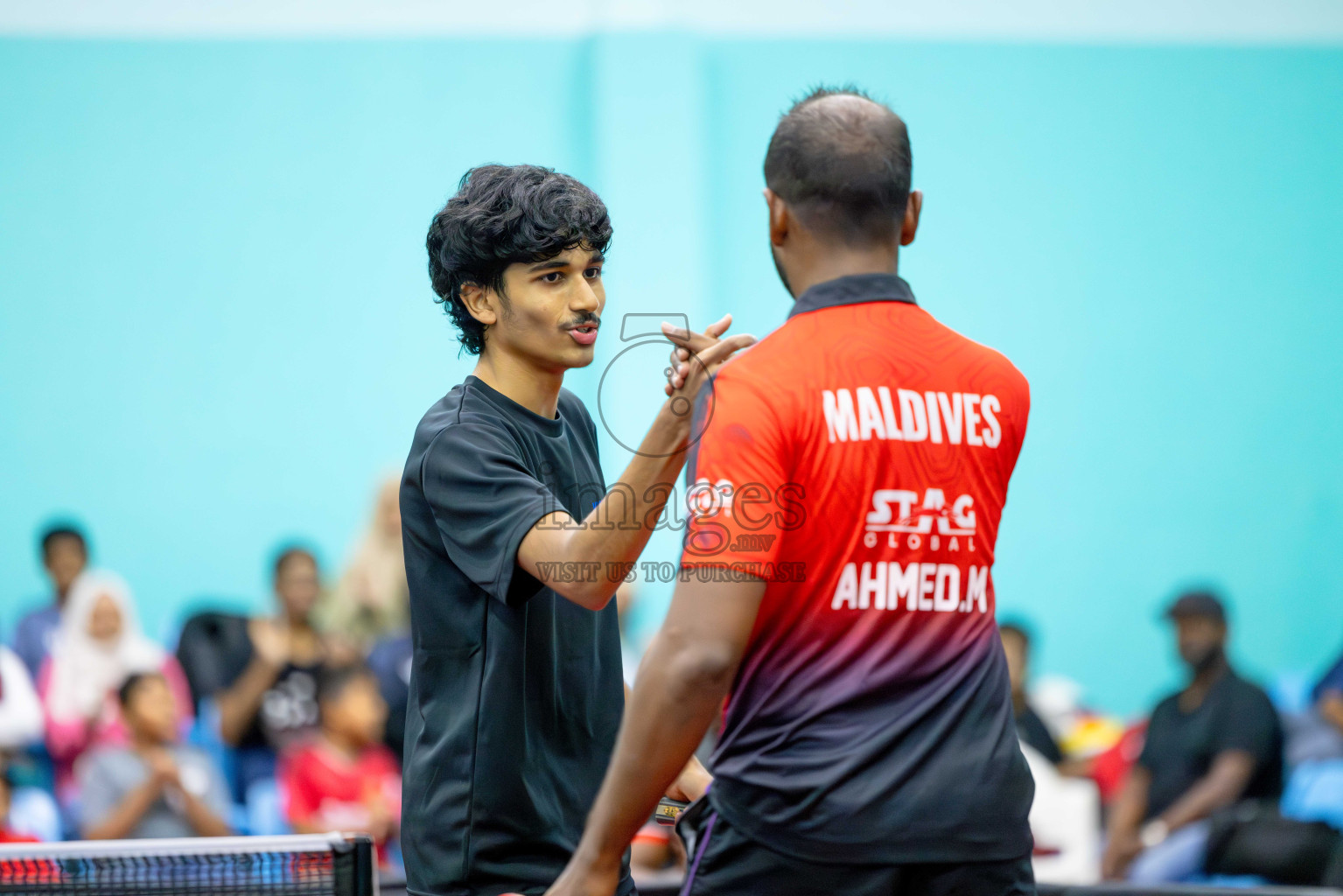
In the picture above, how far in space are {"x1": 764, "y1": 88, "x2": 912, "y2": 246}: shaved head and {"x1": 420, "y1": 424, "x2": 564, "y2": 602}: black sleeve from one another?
62 cm

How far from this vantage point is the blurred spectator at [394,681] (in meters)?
5.36

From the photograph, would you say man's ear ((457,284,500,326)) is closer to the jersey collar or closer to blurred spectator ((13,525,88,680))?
the jersey collar

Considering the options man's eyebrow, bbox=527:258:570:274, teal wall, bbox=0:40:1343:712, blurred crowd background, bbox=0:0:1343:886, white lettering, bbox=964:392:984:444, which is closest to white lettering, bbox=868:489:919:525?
white lettering, bbox=964:392:984:444

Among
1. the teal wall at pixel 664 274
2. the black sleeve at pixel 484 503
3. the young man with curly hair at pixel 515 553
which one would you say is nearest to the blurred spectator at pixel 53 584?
the teal wall at pixel 664 274

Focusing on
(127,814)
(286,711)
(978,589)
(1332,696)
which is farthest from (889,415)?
(1332,696)

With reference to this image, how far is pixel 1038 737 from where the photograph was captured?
19.0ft

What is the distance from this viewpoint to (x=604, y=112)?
7316 mm

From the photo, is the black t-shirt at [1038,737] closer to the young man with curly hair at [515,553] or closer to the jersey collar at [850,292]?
the young man with curly hair at [515,553]

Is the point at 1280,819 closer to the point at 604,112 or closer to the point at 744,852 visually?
the point at 744,852

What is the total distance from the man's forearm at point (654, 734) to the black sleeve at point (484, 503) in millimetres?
393

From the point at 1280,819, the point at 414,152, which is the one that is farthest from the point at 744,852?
the point at 414,152

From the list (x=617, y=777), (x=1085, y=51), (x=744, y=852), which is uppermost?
(x=1085, y=51)

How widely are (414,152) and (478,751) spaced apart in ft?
19.9

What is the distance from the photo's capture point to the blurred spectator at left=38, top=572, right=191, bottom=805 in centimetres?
570
